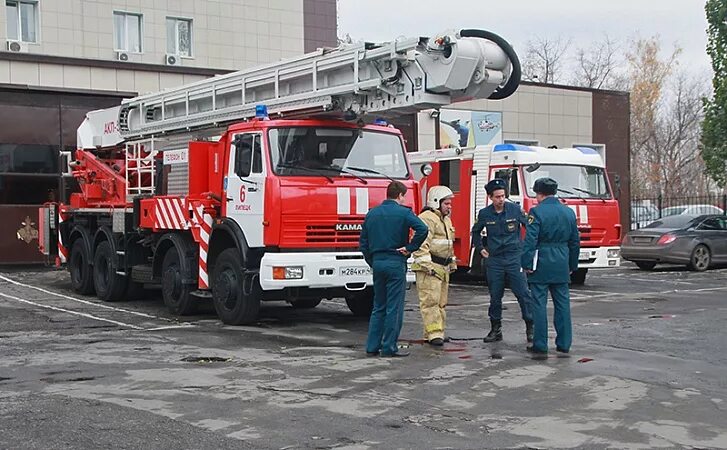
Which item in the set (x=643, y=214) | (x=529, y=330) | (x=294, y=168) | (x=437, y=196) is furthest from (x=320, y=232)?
(x=643, y=214)

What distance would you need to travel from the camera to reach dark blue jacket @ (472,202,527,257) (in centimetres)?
1105

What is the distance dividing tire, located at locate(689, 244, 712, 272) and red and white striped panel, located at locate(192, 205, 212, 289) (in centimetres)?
1373

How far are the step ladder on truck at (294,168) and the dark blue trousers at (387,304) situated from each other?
194 centimetres

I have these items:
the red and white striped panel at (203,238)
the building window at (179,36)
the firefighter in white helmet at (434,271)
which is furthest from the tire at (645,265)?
the building window at (179,36)

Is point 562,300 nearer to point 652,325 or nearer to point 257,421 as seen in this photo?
point 652,325

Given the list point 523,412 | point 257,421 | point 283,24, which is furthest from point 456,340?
point 283,24

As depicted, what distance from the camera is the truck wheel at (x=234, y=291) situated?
12422 millimetres

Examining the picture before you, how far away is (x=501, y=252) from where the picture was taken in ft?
36.4

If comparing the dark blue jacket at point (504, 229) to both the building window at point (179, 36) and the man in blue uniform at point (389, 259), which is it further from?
the building window at point (179, 36)

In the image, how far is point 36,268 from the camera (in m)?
23.2

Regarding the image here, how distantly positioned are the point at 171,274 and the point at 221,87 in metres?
2.89

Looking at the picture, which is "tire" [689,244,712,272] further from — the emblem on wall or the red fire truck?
the emblem on wall

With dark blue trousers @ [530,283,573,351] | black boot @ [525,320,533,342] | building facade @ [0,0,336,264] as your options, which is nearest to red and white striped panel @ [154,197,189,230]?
black boot @ [525,320,533,342]

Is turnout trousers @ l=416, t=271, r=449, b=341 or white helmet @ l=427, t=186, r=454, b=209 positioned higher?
white helmet @ l=427, t=186, r=454, b=209
